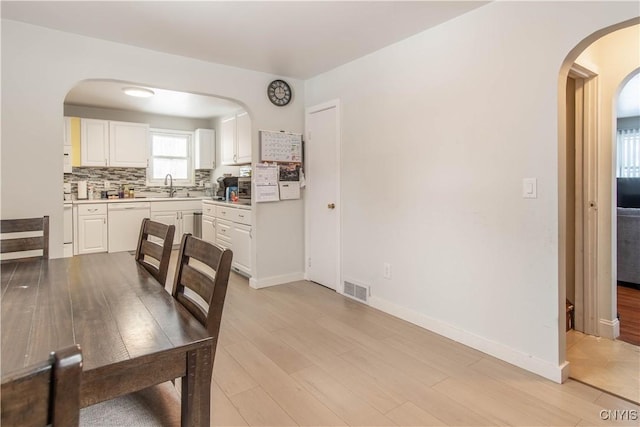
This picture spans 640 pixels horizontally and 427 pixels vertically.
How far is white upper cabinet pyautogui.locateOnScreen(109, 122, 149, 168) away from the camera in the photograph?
565cm

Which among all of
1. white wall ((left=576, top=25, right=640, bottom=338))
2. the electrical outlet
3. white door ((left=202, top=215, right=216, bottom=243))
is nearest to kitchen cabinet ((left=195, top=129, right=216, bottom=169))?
white door ((left=202, top=215, right=216, bottom=243))

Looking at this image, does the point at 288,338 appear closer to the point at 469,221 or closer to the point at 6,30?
the point at 469,221

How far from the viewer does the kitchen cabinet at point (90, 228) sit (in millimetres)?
5133

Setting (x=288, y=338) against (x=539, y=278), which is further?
(x=288, y=338)

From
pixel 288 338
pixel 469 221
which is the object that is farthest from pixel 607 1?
pixel 288 338

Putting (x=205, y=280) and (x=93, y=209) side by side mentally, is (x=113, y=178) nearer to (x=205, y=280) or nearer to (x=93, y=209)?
(x=93, y=209)

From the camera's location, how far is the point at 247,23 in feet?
8.61

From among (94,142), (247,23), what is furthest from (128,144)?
(247,23)

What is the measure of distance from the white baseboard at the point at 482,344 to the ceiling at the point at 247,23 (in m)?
2.24

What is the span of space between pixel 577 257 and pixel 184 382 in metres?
2.96

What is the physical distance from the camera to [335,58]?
3393mm

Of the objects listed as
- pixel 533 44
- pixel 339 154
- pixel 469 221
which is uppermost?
pixel 533 44

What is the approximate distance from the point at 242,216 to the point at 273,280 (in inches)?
33.9

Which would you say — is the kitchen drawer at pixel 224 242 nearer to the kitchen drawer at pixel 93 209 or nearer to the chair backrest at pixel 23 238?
the kitchen drawer at pixel 93 209
